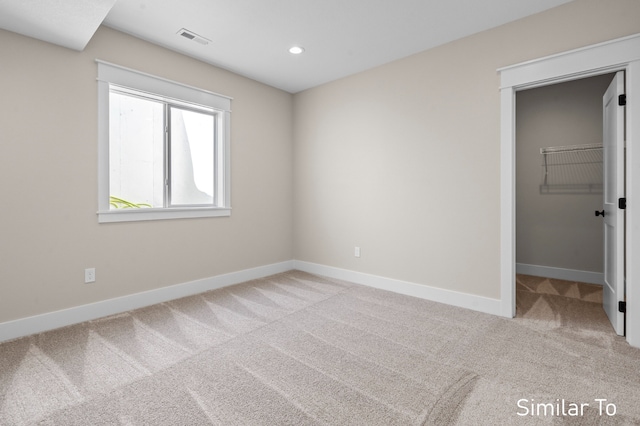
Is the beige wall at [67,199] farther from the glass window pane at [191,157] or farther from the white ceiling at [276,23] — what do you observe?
the glass window pane at [191,157]

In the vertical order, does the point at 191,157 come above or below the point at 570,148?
below

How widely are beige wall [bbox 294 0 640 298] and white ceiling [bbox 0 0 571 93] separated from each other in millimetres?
259

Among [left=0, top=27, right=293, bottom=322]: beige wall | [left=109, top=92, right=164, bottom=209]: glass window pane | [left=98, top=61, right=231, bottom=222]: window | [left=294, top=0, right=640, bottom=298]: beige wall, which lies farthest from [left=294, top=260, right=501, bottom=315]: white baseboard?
[left=109, top=92, right=164, bottom=209]: glass window pane

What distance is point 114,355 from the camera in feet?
7.11

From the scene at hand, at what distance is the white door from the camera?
2.37 m

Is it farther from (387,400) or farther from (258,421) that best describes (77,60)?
(387,400)

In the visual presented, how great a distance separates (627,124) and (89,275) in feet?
14.7

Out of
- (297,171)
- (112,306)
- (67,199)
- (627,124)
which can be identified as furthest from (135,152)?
(627,124)

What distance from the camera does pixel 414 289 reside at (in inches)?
137

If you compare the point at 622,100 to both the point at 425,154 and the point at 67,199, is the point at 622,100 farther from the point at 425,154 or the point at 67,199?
the point at 67,199

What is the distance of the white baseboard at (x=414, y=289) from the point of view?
2.97 metres

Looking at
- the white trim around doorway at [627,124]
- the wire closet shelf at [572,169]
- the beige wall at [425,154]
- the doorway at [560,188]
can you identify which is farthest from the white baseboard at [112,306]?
the wire closet shelf at [572,169]

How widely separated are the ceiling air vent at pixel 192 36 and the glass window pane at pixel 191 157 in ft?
2.56

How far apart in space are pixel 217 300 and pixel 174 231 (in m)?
0.88
